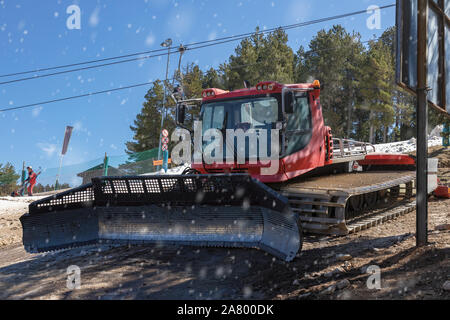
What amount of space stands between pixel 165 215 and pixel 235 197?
1.12m

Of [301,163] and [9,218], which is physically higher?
[301,163]

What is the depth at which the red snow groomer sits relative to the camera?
507 cm

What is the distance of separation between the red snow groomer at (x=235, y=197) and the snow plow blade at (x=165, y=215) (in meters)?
0.01

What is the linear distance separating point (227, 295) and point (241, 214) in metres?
1.41

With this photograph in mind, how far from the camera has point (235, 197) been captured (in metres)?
5.19

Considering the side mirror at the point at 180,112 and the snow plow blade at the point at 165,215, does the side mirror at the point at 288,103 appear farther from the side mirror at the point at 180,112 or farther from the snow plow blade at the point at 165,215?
the side mirror at the point at 180,112

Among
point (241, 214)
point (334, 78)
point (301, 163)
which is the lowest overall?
point (241, 214)

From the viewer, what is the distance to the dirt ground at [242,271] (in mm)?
3760

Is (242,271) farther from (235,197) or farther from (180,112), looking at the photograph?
(180,112)

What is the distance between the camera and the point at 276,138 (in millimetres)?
6652

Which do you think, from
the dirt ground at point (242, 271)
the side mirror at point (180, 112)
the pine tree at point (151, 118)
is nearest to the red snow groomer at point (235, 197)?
the side mirror at point (180, 112)

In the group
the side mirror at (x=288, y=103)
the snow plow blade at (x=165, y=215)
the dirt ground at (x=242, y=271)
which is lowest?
the dirt ground at (x=242, y=271)
